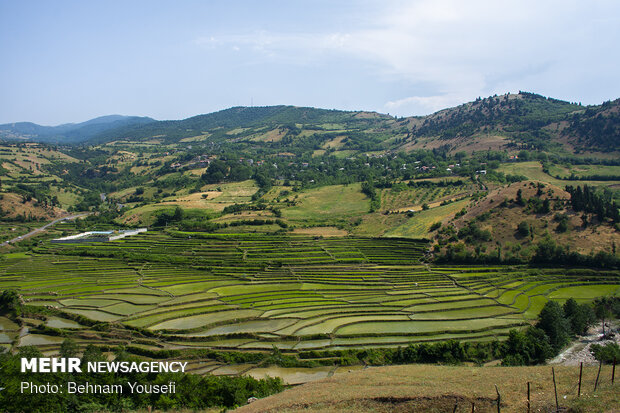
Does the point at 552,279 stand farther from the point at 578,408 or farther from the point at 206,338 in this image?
→ the point at 206,338

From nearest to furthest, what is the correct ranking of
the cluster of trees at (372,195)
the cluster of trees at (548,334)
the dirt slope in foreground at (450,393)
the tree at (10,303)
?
1. the dirt slope in foreground at (450,393)
2. the cluster of trees at (548,334)
3. the tree at (10,303)
4. the cluster of trees at (372,195)

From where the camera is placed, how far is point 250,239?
264 ft

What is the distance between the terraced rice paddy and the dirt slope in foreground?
14.6 meters

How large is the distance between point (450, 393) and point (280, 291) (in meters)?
36.0

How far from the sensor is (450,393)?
21.2 m

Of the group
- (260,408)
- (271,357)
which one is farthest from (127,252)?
(260,408)

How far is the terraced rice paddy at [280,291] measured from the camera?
41938mm

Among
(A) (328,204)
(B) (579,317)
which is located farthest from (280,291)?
(A) (328,204)

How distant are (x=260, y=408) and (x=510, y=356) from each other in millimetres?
26752

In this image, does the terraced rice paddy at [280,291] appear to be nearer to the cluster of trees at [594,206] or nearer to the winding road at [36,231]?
the cluster of trees at [594,206]

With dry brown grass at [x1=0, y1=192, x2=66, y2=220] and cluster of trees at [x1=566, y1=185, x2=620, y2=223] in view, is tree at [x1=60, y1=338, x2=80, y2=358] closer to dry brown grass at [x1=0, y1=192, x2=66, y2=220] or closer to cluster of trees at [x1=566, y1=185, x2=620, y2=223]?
cluster of trees at [x1=566, y1=185, x2=620, y2=223]

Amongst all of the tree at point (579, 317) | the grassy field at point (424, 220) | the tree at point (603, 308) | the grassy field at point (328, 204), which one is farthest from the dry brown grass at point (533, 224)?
the grassy field at point (328, 204)

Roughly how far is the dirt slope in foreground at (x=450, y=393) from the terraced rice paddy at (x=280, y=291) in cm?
1463

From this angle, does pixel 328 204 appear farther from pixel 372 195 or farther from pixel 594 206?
pixel 594 206
